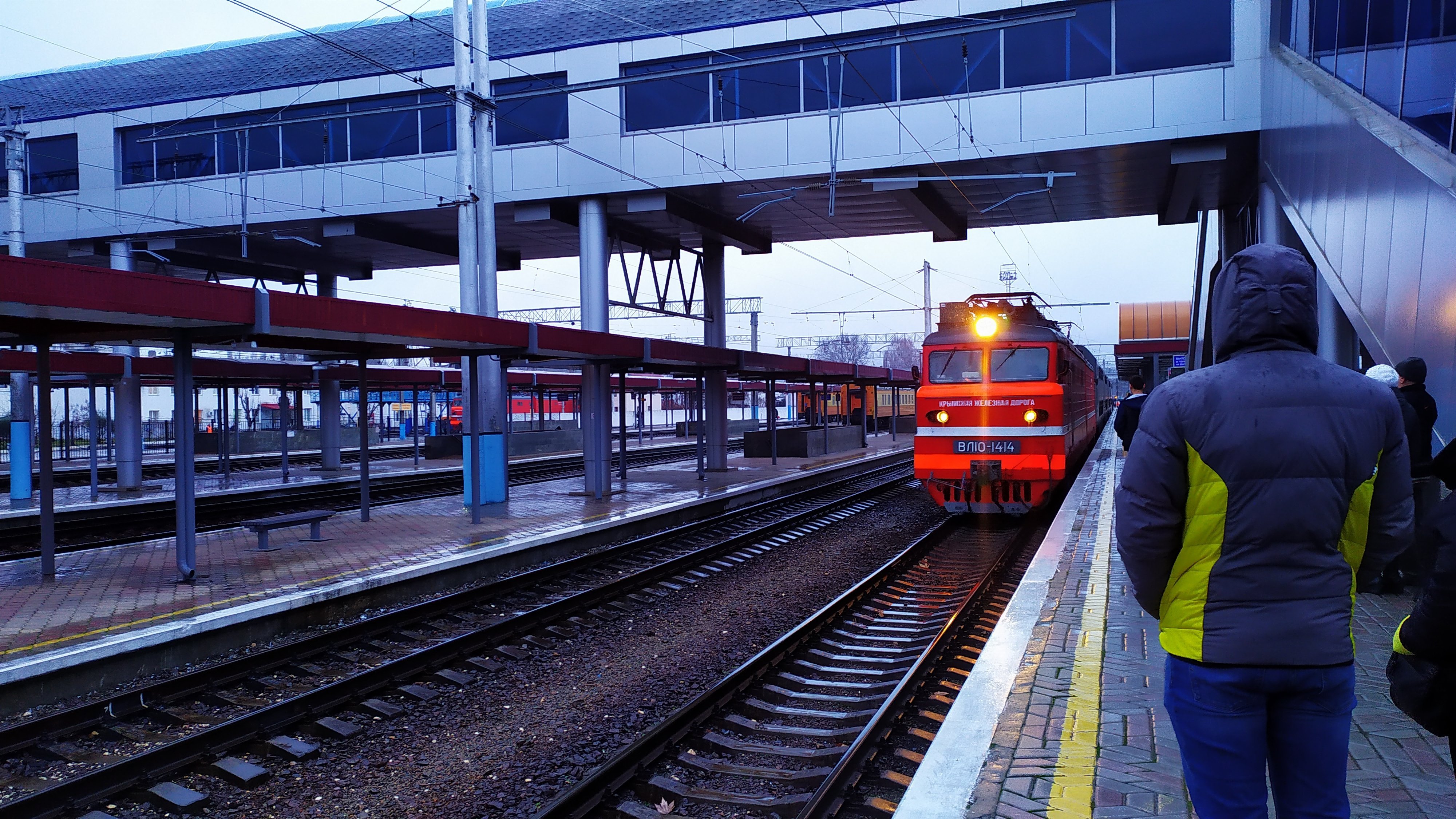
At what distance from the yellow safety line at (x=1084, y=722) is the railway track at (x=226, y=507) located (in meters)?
11.0

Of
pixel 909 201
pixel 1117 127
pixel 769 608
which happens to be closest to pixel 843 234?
pixel 909 201

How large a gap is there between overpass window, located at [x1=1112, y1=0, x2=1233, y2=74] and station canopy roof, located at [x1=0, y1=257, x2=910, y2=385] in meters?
9.74

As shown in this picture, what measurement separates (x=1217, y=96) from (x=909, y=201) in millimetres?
6014

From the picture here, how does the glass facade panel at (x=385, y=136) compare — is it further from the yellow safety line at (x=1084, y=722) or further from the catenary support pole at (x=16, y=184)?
the yellow safety line at (x=1084, y=722)

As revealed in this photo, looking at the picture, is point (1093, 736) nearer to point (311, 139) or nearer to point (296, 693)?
point (296, 693)

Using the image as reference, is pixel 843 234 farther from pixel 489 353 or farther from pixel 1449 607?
pixel 1449 607

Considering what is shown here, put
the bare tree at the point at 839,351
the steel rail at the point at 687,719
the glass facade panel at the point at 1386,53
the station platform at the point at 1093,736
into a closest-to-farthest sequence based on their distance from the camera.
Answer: the station platform at the point at 1093,736, the steel rail at the point at 687,719, the glass facade panel at the point at 1386,53, the bare tree at the point at 839,351

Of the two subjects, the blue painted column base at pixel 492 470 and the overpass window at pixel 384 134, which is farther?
the overpass window at pixel 384 134

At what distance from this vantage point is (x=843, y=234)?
79.7ft

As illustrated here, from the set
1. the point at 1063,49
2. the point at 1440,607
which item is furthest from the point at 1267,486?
the point at 1063,49

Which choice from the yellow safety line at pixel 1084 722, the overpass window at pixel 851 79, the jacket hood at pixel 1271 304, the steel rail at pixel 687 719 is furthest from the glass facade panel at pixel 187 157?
the jacket hood at pixel 1271 304

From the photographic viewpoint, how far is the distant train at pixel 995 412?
1240 centimetres

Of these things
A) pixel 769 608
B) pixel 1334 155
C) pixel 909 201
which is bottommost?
pixel 769 608

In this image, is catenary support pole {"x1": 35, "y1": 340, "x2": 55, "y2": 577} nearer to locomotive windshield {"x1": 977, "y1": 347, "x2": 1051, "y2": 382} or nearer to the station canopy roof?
the station canopy roof
